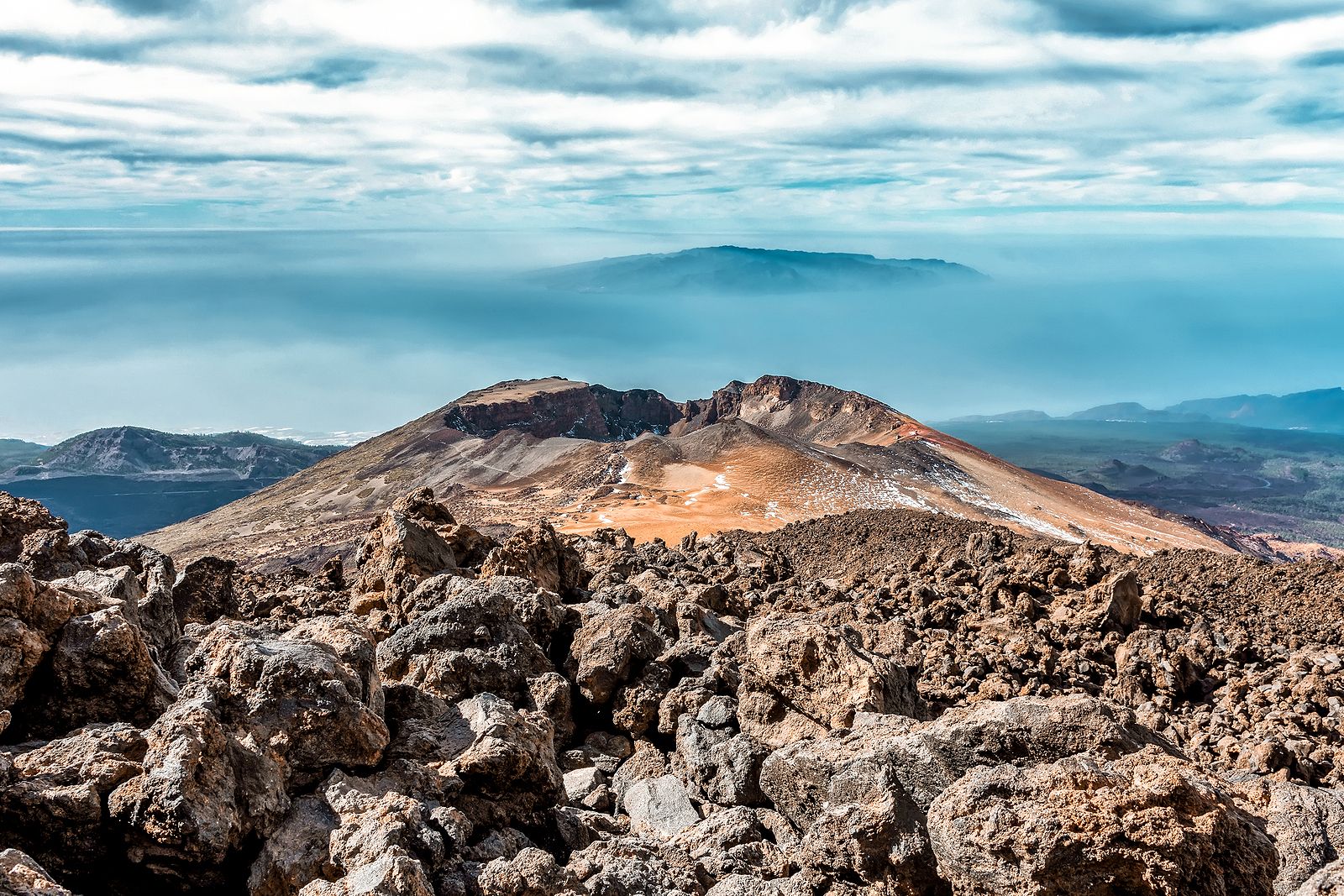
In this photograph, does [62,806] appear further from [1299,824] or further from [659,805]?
[1299,824]

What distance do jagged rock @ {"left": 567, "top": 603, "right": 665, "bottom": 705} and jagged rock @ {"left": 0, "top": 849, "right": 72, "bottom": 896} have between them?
5.98m

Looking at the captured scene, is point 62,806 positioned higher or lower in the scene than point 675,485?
higher

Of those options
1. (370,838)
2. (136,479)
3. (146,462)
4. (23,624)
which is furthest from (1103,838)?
(146,462)

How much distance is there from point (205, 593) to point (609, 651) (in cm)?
718

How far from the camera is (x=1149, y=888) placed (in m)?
4.73

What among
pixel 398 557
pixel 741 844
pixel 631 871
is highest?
pixel 631 871

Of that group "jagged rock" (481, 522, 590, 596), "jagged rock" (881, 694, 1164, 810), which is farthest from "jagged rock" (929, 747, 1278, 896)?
"jagged rock" (481, 522, 590, 596)

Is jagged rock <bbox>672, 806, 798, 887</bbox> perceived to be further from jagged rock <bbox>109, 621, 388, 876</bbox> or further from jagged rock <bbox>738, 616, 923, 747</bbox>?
jagged rock <bbox>109, 621, 388, 876</bbox>

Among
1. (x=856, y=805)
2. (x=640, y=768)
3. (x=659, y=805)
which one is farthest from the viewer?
(x=640, y=768)

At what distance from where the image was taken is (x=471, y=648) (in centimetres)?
957

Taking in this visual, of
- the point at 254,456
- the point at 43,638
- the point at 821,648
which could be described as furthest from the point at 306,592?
the point at 254,456

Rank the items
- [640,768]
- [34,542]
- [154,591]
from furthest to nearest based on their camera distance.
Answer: [34,542], [154,591], [640,768]

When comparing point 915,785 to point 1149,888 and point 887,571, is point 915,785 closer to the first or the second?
point 1149,888

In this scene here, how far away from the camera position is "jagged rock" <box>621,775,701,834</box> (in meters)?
7.78
